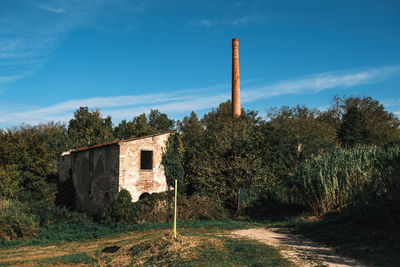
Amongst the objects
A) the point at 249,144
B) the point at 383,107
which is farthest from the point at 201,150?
the point at 383,107

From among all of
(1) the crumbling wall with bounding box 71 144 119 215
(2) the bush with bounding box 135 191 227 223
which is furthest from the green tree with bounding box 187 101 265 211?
(1) the crumbling wall with bounding box 71 144 119 215

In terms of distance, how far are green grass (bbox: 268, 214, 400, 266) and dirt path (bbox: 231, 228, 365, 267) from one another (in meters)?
0.43

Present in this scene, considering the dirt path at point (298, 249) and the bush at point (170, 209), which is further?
the bush at point (170, 209)

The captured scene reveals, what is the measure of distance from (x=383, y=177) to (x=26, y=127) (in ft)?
192

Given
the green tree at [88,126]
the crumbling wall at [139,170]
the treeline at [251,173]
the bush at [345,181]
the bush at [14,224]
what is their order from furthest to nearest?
1. the green tree at [88,126]
2. the crumbling wall at [139,170]
3. the bush at [14,224]
4. the treeline at [251,173]
5. the bush at [345,181]

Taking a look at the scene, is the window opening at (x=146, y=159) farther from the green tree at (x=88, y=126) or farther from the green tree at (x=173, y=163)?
the green tree at (x=88, y=126)

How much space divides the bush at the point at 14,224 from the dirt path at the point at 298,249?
1056 cm

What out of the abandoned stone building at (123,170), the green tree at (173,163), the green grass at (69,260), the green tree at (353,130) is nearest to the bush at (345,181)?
the green tree at (173,163)

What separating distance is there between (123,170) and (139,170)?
968mm

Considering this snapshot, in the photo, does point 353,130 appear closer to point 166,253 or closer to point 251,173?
point 251,173

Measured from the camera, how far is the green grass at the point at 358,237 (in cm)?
864

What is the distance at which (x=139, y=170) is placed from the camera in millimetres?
19141

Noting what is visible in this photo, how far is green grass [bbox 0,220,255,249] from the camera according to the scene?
1477 cm

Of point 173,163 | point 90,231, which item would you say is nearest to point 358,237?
point 173,163
